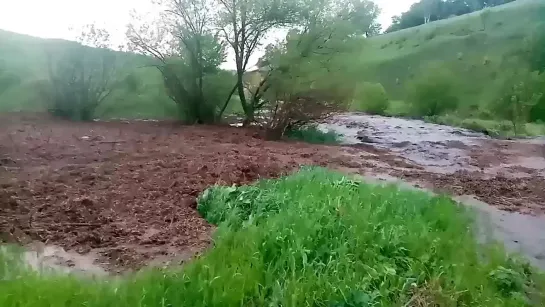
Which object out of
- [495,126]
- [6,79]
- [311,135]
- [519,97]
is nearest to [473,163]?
[311,135]

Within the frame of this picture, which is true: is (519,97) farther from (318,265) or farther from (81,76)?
(318,265)

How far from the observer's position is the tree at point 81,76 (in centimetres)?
1034

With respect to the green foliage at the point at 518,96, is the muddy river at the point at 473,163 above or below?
below

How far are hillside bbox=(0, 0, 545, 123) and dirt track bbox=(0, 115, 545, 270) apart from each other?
965 mm

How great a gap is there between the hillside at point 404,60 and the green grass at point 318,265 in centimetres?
605

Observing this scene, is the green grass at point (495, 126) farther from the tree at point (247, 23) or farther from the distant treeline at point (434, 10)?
the distant treeline at point (434, 10)

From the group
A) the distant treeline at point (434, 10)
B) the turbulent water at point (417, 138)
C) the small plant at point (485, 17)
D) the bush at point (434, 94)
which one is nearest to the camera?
the turbulent water at point (417, 138)

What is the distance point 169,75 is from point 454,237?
9.59 metres

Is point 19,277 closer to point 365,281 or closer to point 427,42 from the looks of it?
point 365,281

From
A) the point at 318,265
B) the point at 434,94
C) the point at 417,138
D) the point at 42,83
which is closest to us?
the point at 318,265

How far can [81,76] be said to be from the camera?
10789mm

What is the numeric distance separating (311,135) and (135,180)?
6658mm

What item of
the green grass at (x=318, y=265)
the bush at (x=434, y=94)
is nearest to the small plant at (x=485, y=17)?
the bush at (x=434, y=94)

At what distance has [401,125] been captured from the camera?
51.8 ft
